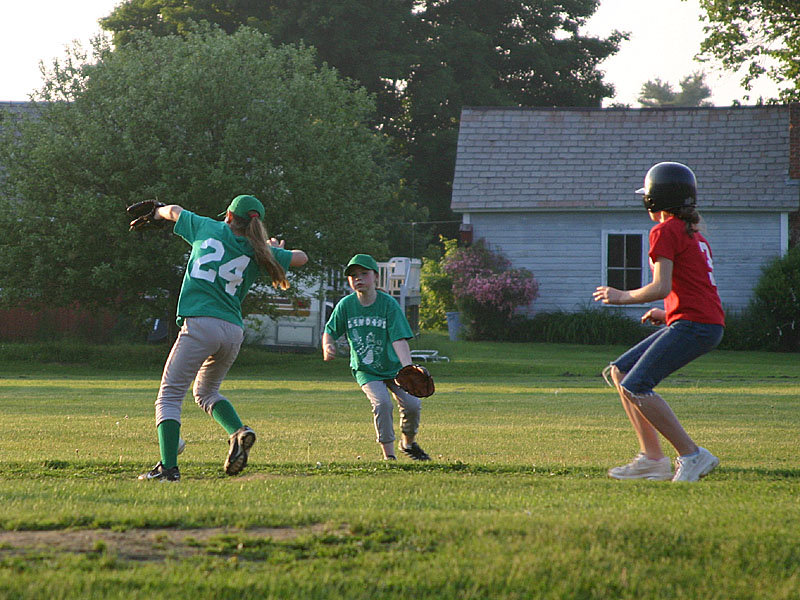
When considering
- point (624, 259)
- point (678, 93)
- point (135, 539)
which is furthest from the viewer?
point (678, 93)

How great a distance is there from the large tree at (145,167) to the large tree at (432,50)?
18839 millimetres

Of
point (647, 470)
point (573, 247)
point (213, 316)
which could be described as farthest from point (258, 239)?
point (573, 247)

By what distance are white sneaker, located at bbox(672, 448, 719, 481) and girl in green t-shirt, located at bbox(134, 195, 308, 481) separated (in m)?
2.79

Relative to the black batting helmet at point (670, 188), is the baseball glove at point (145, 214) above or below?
below

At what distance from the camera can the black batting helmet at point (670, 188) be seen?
642cm

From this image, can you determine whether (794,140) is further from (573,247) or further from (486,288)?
(486,288)

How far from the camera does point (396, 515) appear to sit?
5.02 metres

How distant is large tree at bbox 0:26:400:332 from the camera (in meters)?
22.7

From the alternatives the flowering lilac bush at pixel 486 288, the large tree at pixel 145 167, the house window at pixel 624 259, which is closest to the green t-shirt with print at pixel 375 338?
the large tree at pixel 145 167

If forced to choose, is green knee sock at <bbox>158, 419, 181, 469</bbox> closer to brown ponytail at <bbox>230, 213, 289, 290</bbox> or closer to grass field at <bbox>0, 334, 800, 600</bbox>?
grass field at <bbox>0, 334, 800, 600</bbox>

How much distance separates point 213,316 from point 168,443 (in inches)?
35.8

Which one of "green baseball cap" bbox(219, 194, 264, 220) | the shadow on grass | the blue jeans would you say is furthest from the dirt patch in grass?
"green baseball cap" bbox(219, 194, 264, 220)

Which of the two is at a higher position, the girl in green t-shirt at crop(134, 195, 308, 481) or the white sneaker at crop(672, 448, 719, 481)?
the girl in green t-shirt at crop(134, 195, 308, 481)

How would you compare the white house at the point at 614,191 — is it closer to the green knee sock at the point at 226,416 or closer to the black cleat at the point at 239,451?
the green knee sock at the point at 226,416
